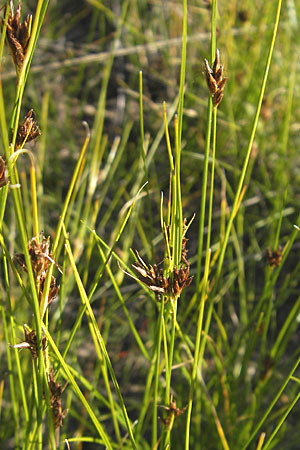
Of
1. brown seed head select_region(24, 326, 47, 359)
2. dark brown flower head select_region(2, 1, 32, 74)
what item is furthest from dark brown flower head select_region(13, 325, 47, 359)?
dark brown flower head select_region(2, 1, 32, 74)

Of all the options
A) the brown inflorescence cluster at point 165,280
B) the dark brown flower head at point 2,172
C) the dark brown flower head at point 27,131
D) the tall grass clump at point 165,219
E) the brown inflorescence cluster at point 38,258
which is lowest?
the tall grass clump at point 165,219

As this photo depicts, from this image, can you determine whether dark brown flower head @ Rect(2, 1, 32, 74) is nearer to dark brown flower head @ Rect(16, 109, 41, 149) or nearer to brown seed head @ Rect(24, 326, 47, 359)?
dark brown flower head @ Rect(16, 109, 41, 149)

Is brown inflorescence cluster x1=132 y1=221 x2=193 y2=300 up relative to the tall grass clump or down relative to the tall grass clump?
up

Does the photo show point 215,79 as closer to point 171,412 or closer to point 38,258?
point 38,258

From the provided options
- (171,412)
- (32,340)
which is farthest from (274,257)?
(32,340)

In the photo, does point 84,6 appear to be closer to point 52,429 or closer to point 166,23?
point 166,23

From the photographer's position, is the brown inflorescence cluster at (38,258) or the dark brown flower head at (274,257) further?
the dark brown flower head at (274,257)

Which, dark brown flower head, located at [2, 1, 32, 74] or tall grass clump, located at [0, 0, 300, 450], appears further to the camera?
tall grass clump, located at [0, 0, 300, 450]

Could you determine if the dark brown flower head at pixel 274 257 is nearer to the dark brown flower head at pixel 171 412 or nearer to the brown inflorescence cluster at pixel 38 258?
the dark brown flower head at pixel 171 412

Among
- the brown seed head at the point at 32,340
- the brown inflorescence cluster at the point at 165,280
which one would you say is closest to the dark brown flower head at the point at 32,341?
the brown seed head at the point at 32,340
